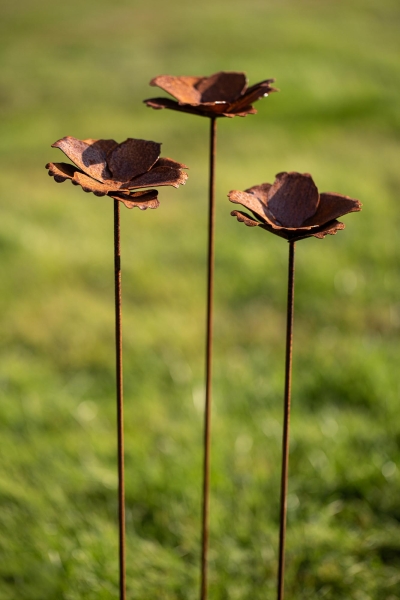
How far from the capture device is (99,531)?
5.60 feet

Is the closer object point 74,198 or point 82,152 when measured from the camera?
point 82,152

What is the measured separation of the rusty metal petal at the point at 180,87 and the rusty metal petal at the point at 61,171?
28 cm

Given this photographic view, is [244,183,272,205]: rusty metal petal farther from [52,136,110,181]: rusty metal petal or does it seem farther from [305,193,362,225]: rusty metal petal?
[52,136,110,181]: rusty metal petal

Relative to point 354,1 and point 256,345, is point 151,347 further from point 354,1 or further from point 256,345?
point 354,1

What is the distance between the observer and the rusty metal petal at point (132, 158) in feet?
3.00

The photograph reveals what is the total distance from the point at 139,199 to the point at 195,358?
1.78m

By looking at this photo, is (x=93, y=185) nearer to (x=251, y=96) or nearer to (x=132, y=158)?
(x=132, y=158)

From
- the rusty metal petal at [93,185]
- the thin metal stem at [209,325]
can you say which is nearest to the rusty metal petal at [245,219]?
the rusty metal petal at [93,185]

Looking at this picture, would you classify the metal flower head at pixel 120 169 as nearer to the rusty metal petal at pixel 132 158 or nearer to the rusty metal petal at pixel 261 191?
the rusty metal petal at pixel 132 158

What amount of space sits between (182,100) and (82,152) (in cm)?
25

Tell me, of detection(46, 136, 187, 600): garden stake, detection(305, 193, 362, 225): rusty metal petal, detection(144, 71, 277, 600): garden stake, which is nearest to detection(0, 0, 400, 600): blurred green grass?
detection(144, 71, 277, 600): garden stake

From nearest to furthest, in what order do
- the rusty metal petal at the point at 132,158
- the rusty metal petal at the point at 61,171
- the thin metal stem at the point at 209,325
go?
1. the rusty metal petal at the point at 61,171
2. the rusty metal petal at the point at 132,158
3. the thin metal stem at the point at 209,325

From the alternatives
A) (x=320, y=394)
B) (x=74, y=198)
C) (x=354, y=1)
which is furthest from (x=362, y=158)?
(x=354, y=1)

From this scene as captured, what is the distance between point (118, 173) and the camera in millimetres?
913
